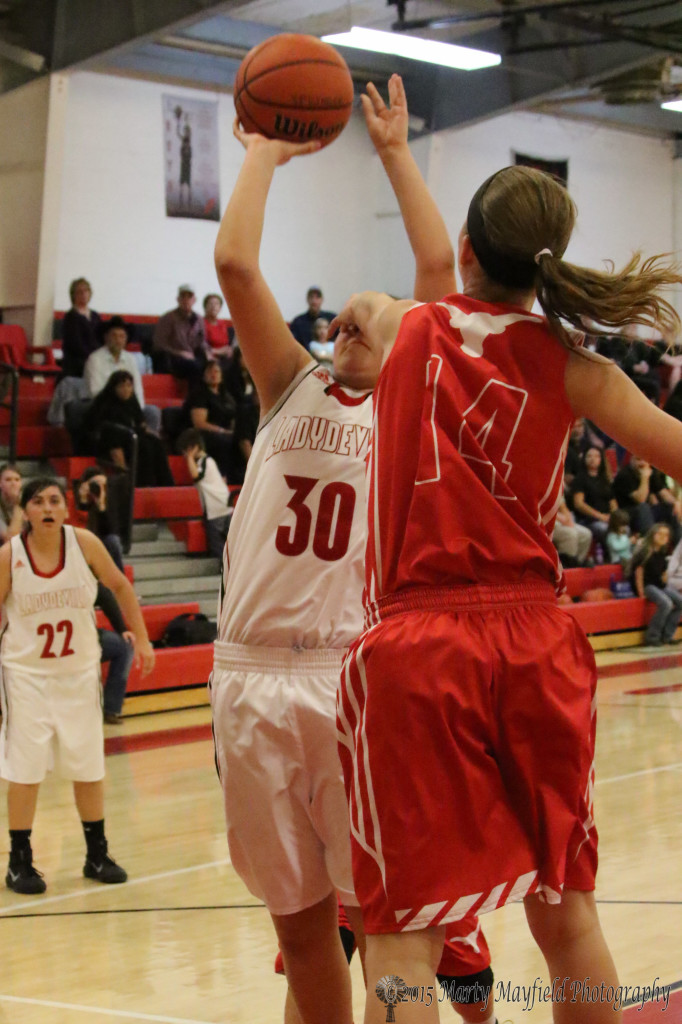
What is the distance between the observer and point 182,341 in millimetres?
14078

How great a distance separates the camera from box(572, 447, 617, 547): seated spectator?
46.3 feet

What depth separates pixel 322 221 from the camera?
17.2 m

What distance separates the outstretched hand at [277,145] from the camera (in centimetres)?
265

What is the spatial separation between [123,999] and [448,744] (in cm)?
231

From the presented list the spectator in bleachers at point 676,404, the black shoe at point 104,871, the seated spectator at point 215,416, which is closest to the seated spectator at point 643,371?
the spectator in bleachers at point 676,404

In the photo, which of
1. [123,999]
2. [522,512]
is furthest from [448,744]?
[123,999]

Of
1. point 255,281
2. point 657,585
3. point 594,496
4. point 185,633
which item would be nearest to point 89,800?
point 255,281

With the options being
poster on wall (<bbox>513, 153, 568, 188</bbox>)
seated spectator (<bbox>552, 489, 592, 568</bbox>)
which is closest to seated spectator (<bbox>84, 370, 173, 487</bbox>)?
seated spectator (<bbox>552, 489, 592, 568</bbox>)

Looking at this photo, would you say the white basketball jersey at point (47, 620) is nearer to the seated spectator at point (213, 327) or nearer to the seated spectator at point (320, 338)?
the seated spectator at point (320, 338)

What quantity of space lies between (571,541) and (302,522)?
35.8 feet

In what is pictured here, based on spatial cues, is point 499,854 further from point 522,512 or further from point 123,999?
point 123,999

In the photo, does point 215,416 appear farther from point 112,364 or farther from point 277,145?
point 277,145

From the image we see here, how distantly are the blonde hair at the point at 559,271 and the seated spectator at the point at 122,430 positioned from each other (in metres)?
9.78

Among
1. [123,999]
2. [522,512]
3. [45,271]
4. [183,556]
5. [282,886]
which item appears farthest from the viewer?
[45,271]
